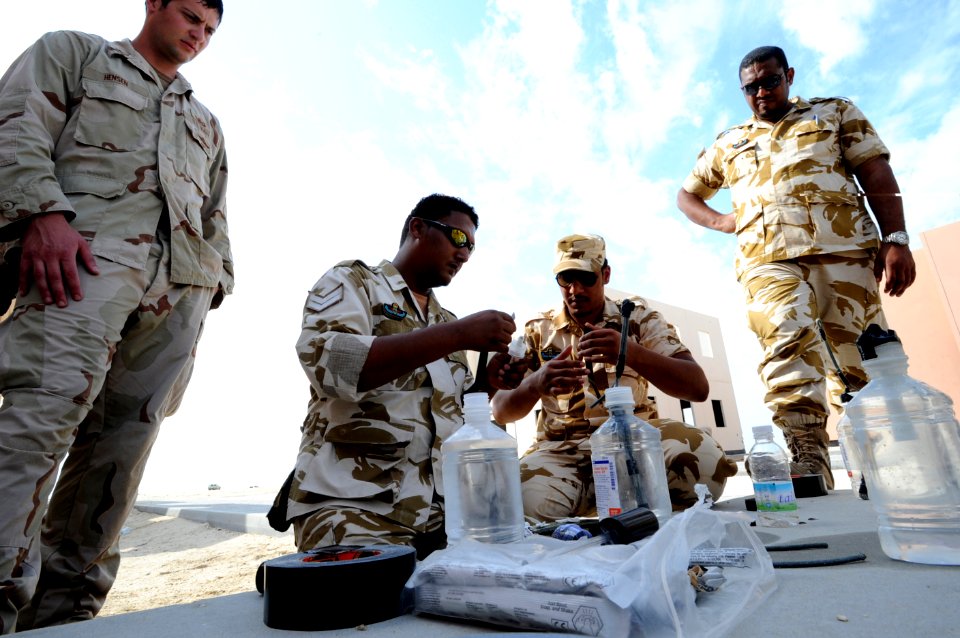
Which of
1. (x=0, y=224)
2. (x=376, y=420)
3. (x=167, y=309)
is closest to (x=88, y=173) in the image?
(x=0, y=224)

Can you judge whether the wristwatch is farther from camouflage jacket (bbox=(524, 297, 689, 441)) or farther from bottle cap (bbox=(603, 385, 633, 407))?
bottle cap (bbox=(603, 385, 633, 407))

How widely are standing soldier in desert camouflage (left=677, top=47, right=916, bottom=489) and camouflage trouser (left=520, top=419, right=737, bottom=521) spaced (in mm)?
572

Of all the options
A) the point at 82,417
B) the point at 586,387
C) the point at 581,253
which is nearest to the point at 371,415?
the point at 82,417

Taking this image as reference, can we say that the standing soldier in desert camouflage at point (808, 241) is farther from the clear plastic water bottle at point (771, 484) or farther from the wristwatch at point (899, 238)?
the clear plastic water bottle at point (771, 484)

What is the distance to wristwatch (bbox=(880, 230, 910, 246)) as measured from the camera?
302 centimetres

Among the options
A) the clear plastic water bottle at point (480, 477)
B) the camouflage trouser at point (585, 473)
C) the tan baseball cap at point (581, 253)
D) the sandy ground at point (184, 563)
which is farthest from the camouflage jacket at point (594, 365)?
the sandy ground at point (184, 563)

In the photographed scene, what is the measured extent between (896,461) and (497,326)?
3.52 feet

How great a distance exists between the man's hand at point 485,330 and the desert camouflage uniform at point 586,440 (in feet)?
3.50

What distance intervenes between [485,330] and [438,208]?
93cm

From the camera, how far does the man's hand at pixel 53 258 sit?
1491mm

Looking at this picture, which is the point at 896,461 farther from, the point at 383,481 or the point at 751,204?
the point at 751,204

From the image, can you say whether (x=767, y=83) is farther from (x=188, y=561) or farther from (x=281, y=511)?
(x=188, y=561)

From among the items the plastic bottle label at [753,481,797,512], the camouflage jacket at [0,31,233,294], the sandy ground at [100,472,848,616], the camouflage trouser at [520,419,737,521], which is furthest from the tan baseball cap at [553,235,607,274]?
the sandy ground at [100,472,848,616]

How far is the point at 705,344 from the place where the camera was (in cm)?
1928
